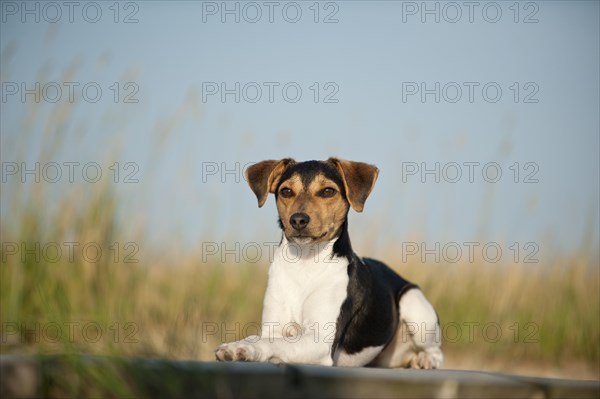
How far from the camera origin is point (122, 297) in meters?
5.26

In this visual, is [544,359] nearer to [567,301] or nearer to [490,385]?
[567,301]

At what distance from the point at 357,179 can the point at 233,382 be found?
126 inches

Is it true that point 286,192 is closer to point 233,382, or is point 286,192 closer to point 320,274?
point 320,274

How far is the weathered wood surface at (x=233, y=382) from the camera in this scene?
10.6 feet

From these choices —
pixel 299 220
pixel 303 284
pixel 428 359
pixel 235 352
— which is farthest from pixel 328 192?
pixel 428 359

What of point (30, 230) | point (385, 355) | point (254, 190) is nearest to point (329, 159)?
point (254, 190)

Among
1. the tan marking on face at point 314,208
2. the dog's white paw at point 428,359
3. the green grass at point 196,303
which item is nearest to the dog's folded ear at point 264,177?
the tan marking on face at point 314,208

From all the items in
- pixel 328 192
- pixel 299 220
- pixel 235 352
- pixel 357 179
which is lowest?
pixel 235 352

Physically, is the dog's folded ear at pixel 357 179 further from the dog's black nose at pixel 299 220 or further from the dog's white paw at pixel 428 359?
the dog's white paw at pixel 428 359

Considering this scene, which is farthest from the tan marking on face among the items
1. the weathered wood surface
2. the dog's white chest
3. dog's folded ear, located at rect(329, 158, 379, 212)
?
the weathered wood surface

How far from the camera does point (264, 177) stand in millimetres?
6453

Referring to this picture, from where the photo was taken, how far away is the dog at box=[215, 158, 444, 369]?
19.3 feet

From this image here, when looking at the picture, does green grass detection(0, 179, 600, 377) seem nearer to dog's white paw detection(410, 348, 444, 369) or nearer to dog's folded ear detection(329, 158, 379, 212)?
dog's white paw detection(410, 348, 444, 369)

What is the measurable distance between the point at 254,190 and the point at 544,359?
449cm
